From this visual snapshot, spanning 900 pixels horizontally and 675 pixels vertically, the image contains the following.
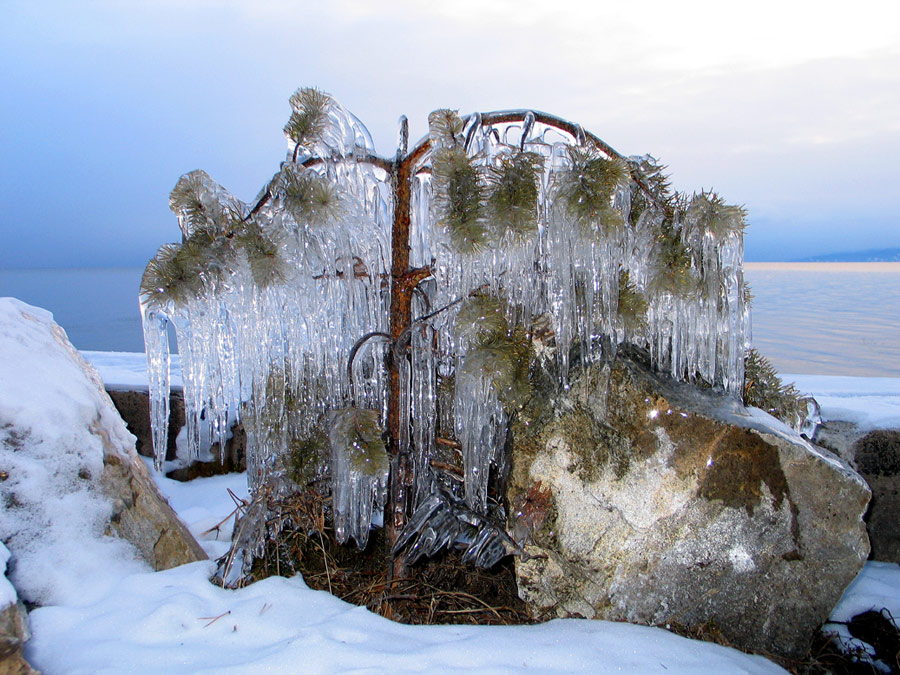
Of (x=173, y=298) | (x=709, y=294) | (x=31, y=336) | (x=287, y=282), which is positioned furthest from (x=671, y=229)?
(x=31, y=336)

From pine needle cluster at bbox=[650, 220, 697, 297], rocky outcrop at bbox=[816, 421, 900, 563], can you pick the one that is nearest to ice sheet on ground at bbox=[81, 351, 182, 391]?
pine needle cluster at bbox=[650, 220, 697, 297]

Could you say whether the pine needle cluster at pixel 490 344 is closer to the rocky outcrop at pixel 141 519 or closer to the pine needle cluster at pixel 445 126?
the pine needle cluster at pixel 445 126

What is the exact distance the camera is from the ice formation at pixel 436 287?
6.82 feet

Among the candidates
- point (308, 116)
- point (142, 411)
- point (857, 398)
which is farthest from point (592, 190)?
point (142, 411)

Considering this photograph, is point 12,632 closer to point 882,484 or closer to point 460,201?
point 460,201

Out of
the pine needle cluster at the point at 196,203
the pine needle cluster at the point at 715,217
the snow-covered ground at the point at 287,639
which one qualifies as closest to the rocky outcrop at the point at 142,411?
the snow-covered ground at the point at 287,639

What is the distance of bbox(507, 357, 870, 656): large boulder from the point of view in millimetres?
2186

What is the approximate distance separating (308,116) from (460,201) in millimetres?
756

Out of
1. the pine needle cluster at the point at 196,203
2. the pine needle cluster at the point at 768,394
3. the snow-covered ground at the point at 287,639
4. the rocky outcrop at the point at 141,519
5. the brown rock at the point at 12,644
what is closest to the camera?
the brown rock at the point at 12,644

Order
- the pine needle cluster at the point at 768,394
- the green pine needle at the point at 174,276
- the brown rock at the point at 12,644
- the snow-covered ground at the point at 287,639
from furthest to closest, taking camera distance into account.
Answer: the pine needle cluster at the point at 768,394
the green pine needle at the point at 174,276
the snow-covered ground at the point at 287,639
the brown rock at the point at 12,644

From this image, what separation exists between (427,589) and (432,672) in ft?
2.23

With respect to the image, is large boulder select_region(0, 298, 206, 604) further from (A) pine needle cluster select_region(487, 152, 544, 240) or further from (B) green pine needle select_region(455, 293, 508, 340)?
(A) pine needle cluster select_region(487, 152, 544, 240)

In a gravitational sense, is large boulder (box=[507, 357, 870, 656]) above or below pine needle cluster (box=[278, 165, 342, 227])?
below

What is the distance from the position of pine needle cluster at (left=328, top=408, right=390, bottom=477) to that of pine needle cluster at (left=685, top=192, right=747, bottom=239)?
148cm
